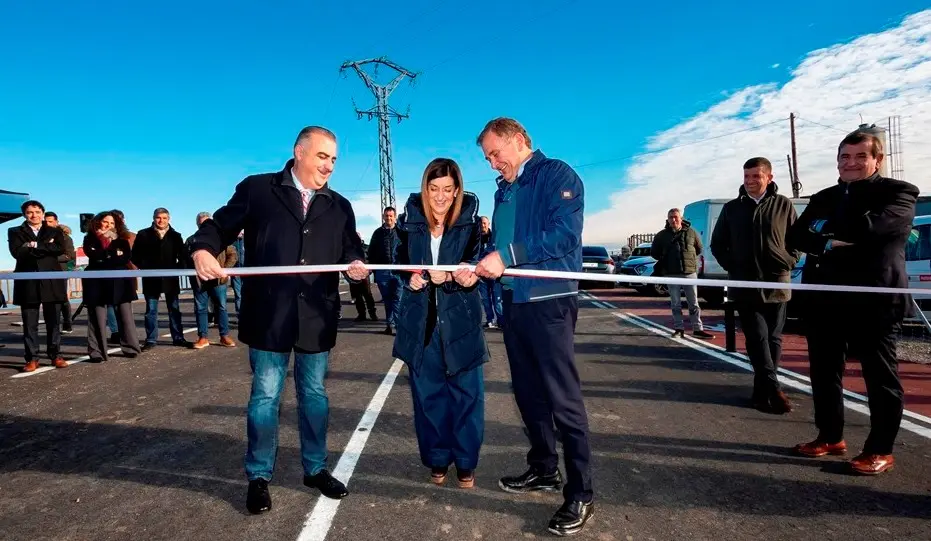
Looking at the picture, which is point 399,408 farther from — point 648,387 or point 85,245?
point 85,245

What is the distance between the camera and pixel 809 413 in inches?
174

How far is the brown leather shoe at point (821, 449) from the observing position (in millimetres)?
3436

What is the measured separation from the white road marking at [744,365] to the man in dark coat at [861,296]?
1.07m

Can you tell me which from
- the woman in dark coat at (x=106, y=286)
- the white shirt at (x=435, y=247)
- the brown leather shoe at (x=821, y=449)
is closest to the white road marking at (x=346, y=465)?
the white shirt at (x=435, y=247)

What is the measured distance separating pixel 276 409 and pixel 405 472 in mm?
926

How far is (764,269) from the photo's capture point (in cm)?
454

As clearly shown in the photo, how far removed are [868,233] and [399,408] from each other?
3767mm

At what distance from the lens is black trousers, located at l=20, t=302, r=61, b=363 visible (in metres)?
6.56

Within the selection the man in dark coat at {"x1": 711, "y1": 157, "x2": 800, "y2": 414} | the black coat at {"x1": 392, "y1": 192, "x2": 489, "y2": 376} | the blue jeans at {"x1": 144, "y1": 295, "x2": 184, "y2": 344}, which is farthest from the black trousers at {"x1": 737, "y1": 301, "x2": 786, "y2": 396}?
the blue jeans at {"x1": 144, "y1": 295, "x2": 184, "y2": 344}

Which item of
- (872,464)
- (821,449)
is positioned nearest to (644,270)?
(821,449)

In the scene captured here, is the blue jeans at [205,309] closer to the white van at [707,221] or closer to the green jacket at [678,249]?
the green jacket at [678,249]

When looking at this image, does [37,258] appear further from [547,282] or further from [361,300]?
[547,282]

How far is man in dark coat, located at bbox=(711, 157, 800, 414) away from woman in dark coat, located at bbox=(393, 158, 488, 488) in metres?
2.81

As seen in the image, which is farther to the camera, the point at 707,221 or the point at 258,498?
the point at 707,221
